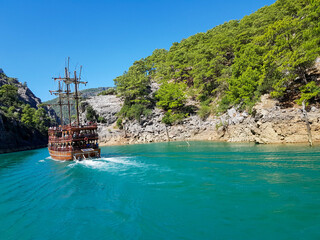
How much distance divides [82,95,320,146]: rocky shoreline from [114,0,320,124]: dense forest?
2041mm

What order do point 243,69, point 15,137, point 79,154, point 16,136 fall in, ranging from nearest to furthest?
point 79,154
point 243,69
point 15,137
point 16,136

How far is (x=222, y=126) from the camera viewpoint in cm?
3756

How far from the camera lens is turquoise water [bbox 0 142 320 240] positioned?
6.99 metres

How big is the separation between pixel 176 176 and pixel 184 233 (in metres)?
7.44

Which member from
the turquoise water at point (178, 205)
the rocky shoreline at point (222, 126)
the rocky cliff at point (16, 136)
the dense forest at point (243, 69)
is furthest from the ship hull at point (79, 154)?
the rocky cliff at point (16, 136)

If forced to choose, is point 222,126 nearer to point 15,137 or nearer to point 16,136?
point 15,137

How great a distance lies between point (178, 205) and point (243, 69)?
3740 cm

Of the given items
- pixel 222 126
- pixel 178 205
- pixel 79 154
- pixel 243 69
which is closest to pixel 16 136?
pixel 79 154

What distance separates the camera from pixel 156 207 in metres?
9.13

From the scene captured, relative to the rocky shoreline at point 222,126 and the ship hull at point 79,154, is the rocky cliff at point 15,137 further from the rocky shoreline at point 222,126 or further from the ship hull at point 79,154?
the ship hull at point 79,154

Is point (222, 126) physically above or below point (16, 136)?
below

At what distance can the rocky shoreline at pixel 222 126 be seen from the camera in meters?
23.9

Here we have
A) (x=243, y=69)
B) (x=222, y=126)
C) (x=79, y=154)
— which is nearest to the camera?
(x=79, y=154)

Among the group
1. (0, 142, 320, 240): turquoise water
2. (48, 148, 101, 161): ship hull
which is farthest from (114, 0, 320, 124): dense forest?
(48, 148, 101, 161): ship hull
